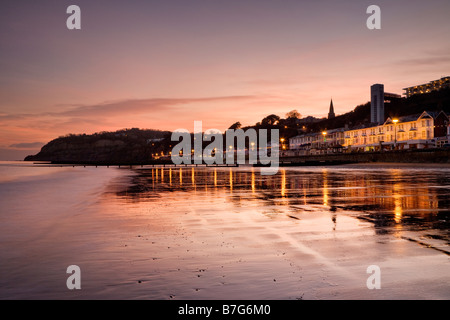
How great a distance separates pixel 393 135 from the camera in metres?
97.9

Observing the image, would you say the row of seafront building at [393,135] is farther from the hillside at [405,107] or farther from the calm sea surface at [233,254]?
the calm sea surface at [233,254]

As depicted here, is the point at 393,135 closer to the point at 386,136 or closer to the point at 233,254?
the point at 386,136

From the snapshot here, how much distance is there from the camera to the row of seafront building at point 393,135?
85.2m

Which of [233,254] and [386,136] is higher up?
[386,136]

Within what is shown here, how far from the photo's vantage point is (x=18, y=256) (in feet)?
23.2

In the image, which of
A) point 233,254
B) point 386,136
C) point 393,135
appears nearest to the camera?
point 233,254

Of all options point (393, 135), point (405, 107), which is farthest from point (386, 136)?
point (405, 107)

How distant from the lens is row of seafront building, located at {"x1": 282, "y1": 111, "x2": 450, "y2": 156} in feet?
279

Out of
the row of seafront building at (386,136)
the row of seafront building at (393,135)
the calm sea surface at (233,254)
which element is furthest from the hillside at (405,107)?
the calm sea surface at (233,254)

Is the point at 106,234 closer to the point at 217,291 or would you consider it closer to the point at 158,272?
the point at 158,272

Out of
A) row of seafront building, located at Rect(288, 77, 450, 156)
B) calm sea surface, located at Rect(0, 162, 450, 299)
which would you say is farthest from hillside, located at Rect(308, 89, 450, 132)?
calm sea surface, located at Rect(0, 162, 450, 299)

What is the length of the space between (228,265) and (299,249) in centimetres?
182

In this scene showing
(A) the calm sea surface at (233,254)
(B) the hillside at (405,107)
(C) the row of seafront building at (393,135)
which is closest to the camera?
(A) the calm sea surface at (233,254)
